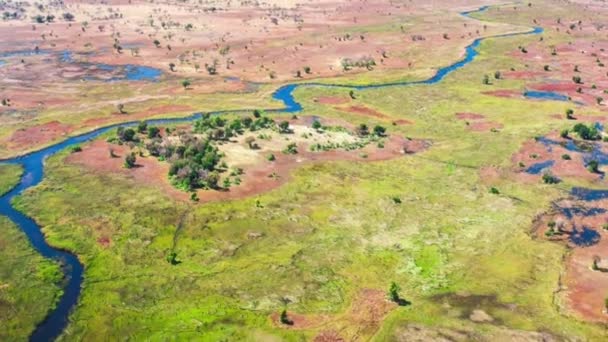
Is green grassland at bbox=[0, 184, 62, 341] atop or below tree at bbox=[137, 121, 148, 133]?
below

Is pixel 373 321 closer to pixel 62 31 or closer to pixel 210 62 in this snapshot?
pixel 210 62

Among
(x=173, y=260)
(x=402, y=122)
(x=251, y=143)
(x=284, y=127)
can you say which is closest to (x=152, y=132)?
(x=251, y=143)

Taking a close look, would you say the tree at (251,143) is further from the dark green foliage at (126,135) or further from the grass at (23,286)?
the grass at (23,286)

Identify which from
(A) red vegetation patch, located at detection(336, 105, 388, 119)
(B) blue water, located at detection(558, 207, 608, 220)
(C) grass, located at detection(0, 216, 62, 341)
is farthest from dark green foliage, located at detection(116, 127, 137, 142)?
(B) blue water, located at detection(558, 207, 608, 220)

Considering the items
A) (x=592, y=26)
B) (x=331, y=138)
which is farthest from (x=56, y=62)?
(x=592, y=26)

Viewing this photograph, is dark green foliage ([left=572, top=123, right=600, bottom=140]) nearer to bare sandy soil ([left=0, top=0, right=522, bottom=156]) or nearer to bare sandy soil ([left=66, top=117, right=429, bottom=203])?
bare sandy soil ([left=66, top=117, right=429, bottom=203])

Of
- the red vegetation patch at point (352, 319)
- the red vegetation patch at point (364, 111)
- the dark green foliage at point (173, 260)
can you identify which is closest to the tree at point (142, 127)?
the red vegetation patch at point (364, 111)
